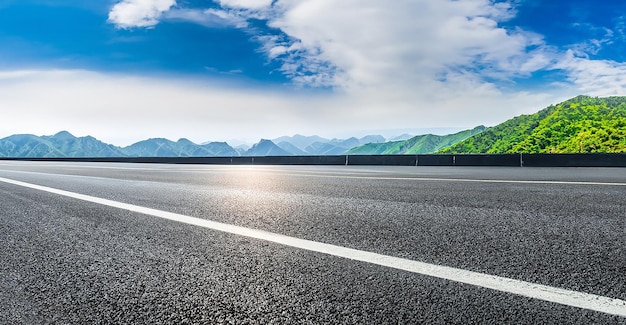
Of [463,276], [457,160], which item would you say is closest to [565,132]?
[457,160]

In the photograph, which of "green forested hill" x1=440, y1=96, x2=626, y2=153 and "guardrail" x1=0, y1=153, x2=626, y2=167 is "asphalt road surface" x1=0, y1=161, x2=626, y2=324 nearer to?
"guardrail" x1=0, y1=153, x2=626, y2=167

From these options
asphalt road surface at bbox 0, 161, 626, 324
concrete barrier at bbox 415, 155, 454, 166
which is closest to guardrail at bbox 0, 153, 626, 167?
concrete barrier at bbox 415, 155, 454, 166

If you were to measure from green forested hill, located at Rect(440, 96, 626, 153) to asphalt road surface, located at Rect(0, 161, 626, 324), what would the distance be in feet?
274

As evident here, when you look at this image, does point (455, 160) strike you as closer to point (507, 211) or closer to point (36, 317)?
point (507, 211)

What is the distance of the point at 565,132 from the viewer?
12369 cm

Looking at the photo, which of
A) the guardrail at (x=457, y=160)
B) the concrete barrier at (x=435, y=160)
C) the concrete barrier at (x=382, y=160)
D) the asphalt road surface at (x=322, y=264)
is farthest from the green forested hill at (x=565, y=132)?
the asphalt road surface at (x=322, y=264)

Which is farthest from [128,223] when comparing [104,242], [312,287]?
[312,287]

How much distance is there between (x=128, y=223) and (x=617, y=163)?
19.8 meters

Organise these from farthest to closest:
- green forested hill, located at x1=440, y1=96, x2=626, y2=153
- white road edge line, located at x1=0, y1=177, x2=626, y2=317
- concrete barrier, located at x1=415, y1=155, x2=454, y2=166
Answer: green forested hill, located at x1=440, y1=96, x2=626, y2=153 < concrete barrier, located at x1=415, y1=155, x2=454, y2=166 < white road edge line, located at x1=0, y1=177, x2=626, y2=317

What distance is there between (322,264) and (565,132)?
13905 cm

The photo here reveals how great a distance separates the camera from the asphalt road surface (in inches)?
83.9

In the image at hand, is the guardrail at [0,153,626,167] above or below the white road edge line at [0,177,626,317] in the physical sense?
above

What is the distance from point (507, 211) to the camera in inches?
198

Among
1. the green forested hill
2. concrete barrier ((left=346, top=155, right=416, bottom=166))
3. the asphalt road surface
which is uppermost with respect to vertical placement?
the green forested hill
